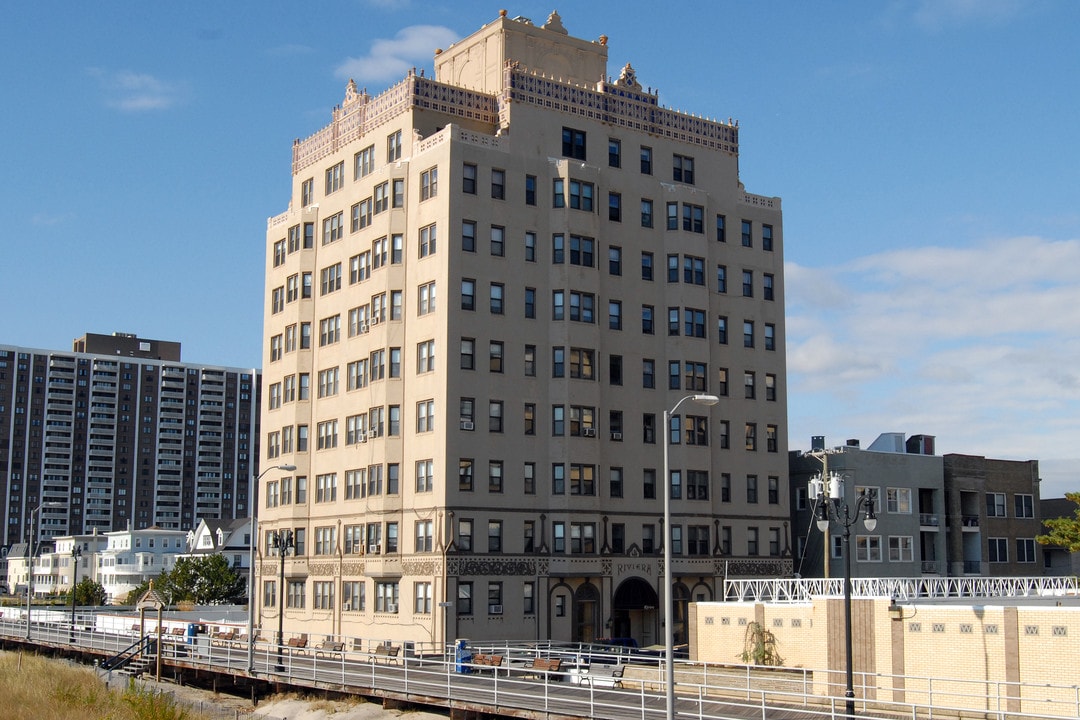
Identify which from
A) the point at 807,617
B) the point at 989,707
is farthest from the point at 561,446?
the point at 989,707

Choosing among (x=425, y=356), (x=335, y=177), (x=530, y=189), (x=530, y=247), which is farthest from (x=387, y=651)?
(x=335, y=177)

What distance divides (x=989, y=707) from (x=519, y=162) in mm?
41572

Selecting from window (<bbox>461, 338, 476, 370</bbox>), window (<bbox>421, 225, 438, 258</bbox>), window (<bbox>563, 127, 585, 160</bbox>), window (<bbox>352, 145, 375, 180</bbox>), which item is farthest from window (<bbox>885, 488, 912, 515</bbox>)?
window (<bbox>352, 145, 375, 180</bbox>)

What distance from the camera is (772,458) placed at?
79.1m

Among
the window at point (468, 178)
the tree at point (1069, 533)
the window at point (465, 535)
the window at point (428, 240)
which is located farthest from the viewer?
the window at point (428, 240)

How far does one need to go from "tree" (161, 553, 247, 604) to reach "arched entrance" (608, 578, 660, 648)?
6186cm

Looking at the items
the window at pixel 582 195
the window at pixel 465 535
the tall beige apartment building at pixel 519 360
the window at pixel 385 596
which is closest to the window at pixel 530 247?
the tall beige apartment building at pixel 519 360

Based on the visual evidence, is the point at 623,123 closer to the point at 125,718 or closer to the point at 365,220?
the point at 365,220

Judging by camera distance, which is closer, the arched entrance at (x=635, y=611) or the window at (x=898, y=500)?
the arched entrance at (x=635, y=611)

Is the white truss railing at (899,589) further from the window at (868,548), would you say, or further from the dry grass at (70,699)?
the dry grass at (70,699)

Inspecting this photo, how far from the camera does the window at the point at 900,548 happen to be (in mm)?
80688

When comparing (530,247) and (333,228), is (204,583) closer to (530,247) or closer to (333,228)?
(333,228)

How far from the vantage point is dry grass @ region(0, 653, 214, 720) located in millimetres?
40844

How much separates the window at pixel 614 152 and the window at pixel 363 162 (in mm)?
14164
